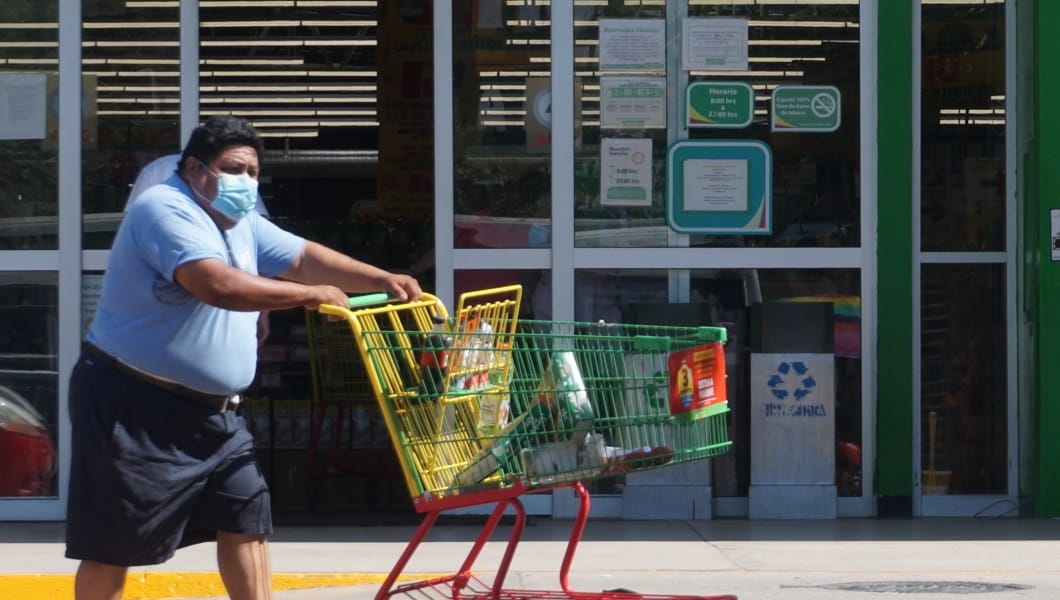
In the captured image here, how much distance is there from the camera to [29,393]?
30.1ft

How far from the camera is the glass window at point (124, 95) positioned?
918 centimetres

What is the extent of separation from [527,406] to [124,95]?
5.04 m

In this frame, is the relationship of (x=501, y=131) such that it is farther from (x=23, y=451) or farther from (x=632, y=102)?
(x=23, y=451)

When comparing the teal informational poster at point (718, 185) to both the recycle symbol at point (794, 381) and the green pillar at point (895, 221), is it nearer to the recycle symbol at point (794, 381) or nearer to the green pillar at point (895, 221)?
the green pillar at point (895, 221)

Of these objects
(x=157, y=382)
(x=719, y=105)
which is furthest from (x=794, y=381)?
(x=157, y=382)

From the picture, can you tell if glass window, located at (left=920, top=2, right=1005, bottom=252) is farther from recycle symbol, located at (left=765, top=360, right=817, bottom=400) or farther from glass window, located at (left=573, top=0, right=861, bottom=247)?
recycle symbol, located at (left=765, top=360, right=817, bottom=400)

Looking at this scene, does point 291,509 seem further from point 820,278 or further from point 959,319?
point 959,319

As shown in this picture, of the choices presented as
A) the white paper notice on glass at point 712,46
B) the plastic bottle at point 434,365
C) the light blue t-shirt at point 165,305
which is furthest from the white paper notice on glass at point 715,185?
the light blue t-shirt at point 165,305

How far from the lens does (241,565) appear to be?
4910mm

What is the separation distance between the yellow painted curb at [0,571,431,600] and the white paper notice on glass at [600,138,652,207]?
280cm

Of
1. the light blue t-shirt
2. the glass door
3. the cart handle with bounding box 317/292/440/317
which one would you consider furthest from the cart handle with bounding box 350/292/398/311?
the glass door

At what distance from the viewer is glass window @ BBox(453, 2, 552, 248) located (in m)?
9.12

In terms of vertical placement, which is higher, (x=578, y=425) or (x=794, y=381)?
(x=578, y=425)

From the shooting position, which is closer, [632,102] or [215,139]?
[215,139]
